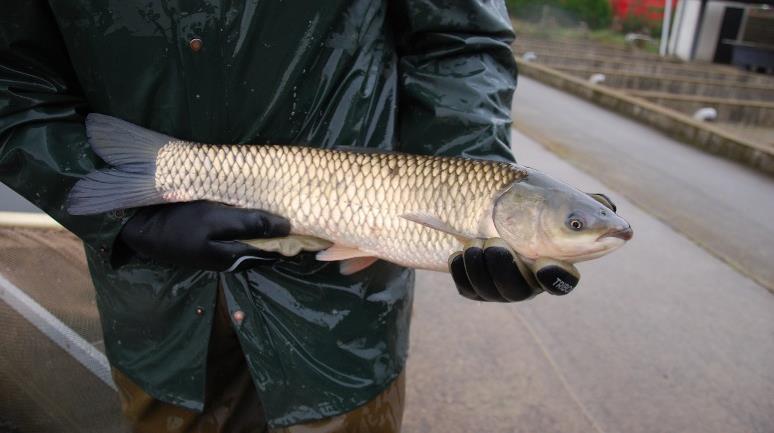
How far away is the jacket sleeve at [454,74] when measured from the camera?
1639mm

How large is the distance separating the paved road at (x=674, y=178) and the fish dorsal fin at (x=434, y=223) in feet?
11.5

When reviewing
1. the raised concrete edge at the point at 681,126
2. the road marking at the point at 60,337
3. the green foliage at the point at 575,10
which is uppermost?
the road marking at the point at 60,337

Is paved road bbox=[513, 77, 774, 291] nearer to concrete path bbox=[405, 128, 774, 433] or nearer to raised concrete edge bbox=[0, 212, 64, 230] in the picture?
concrete path bbox=[405, 128, 774, 433]

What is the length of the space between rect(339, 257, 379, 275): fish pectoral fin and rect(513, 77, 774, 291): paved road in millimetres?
3602

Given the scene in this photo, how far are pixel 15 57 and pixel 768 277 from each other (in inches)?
184


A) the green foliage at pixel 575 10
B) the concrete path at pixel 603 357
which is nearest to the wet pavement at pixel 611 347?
the concrete path at pixel 603 357

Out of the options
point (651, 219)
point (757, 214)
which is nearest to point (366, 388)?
point (651, 219)

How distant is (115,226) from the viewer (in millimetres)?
1505

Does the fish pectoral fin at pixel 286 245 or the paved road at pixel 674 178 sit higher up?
the fish pectoral fin at pixel 286 245

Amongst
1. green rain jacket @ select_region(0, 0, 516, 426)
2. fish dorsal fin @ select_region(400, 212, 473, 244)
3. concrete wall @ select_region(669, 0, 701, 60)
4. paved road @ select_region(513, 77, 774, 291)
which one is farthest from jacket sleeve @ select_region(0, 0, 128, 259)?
concrete wall @ select_region(669, 0, 701, 60)

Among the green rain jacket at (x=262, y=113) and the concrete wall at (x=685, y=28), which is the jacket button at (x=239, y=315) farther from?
the concrete wall at (x=685, y=28)

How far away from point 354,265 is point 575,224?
1.84 feet

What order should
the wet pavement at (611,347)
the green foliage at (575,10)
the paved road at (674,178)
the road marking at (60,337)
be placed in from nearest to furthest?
the road marking at (60,337)
the wet pavement at (611,347)
the paved road at (674,178)
the green foliage at (575,10)

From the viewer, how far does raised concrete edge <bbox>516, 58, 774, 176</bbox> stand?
7.66m
